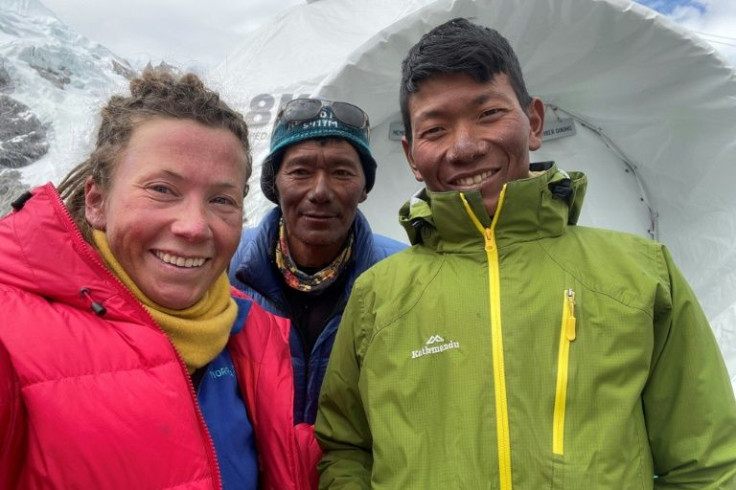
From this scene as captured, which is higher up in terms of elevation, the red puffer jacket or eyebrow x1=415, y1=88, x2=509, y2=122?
eyebrow x1=415, y1=88, x2=509, y2=122

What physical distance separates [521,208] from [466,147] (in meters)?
0.20

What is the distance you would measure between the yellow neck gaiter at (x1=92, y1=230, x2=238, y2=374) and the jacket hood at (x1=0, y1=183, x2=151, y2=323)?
0.06 metres

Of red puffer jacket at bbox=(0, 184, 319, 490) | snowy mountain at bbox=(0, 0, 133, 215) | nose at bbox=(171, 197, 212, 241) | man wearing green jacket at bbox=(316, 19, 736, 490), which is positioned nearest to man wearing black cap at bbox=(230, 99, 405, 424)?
man wearing green jacket at bbox=(316, 19, 736, 490)

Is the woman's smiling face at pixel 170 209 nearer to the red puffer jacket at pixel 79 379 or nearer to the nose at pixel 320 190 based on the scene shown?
the red puffer jacket at pixel 79 379

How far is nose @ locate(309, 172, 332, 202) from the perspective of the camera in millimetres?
1946

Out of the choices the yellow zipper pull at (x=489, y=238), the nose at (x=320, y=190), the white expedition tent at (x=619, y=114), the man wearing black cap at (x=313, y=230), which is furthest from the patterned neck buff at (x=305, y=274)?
the white expedition tent at (x=619, y=114)

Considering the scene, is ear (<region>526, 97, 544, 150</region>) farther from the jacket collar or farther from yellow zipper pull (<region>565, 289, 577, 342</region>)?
the jacket collar

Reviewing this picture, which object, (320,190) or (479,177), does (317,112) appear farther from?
(479,177)

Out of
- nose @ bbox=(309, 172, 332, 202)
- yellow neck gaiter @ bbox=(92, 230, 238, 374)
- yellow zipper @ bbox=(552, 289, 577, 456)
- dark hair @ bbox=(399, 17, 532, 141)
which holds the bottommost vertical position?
yellow zipper @ bbox=(552, 289, 577, 456)

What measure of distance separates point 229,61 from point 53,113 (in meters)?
16.1

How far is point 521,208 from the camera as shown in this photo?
128 cm

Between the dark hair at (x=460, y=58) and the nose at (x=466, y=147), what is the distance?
153 millimetres

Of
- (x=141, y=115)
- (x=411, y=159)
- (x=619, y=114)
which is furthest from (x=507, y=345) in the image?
(x=619, y=114)

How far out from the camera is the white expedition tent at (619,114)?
313cm
